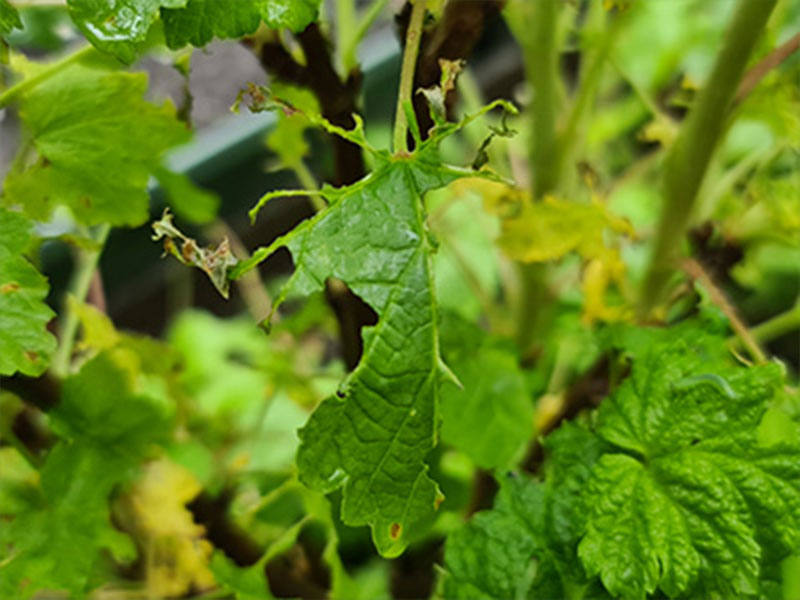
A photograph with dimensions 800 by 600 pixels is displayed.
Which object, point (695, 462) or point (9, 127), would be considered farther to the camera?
point (9, 127)

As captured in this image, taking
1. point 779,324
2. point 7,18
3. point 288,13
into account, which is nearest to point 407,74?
point 288,13

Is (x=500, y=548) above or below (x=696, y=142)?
below

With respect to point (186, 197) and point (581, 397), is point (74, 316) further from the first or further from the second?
point (581, 397)

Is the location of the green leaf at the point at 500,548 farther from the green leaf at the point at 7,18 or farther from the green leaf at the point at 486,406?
the green leaf at the point at 7,18

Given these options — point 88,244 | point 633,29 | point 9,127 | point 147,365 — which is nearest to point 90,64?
point 88,244

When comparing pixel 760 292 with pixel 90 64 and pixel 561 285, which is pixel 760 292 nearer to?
pixel 561 285

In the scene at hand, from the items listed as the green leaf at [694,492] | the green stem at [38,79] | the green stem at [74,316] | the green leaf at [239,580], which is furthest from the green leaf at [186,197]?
the green leaf at [694,492]

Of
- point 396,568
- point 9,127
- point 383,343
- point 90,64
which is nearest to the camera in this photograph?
point 383,343
